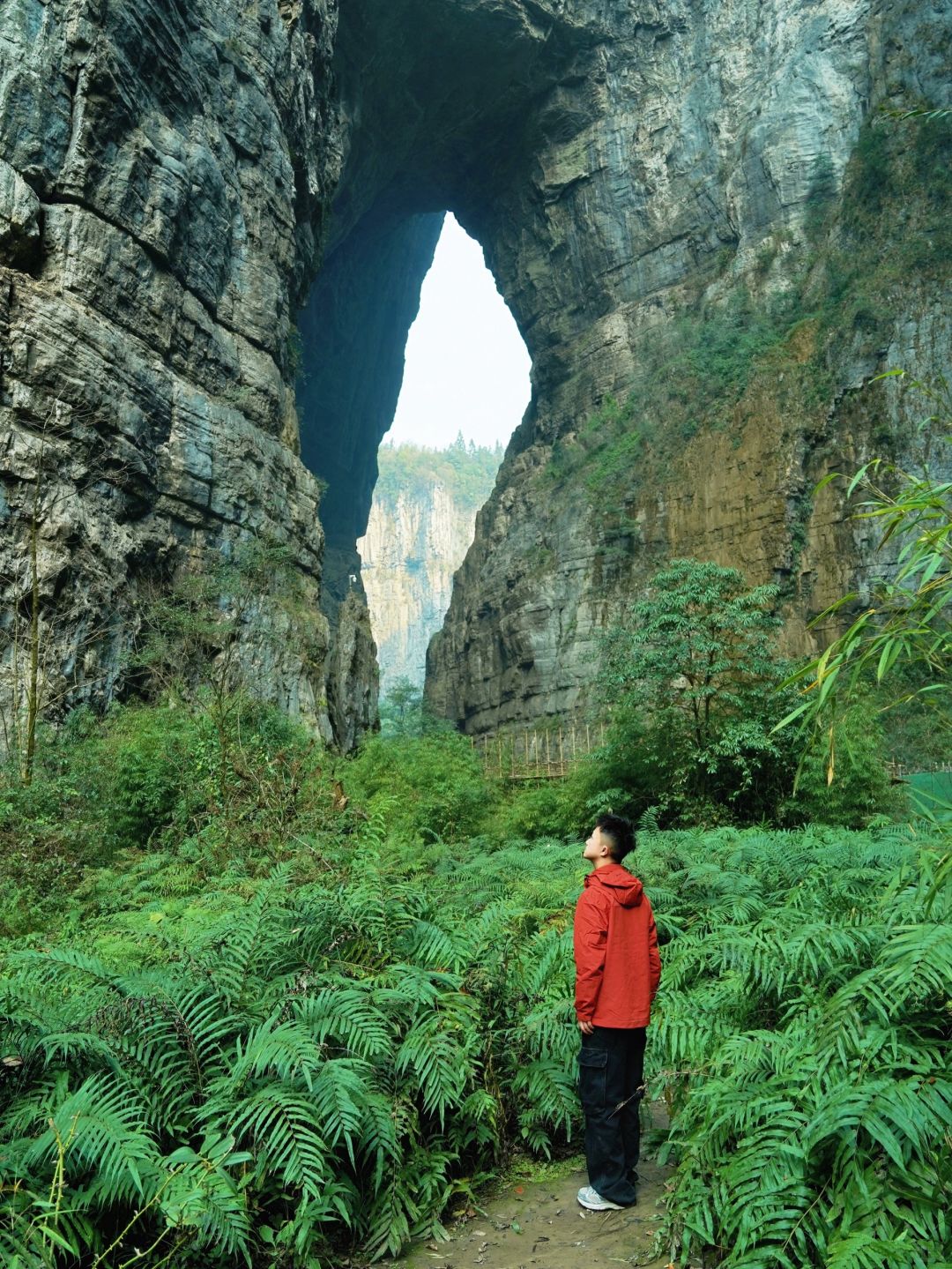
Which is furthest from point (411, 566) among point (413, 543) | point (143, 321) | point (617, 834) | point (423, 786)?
point (617, 834)

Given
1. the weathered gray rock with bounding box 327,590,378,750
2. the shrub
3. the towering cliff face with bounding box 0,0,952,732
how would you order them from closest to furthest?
1. the shrub
2. the towering cliff face with bounding box 0,0,952,732
3. the weathered gray rock with bounding box 327,590,378,750

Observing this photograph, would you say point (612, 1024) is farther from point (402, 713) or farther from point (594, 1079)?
point (402, 713)

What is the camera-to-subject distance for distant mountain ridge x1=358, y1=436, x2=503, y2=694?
5054 inches

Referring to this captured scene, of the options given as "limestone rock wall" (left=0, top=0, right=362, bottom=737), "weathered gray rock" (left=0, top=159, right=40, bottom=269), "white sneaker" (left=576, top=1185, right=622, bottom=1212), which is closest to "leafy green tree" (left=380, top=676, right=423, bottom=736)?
"limestone rock wall" (left=0, top=0, right=362, bottom=737)

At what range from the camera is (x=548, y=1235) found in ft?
11.5

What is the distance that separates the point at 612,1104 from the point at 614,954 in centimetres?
57

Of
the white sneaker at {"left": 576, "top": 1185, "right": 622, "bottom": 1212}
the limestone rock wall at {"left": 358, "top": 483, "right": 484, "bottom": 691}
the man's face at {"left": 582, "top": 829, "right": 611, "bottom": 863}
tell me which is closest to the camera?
the white sneaker at {"left": 576, "top": 1185, "right": 622, "bottom": 1212}

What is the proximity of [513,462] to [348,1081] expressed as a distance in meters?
38.7

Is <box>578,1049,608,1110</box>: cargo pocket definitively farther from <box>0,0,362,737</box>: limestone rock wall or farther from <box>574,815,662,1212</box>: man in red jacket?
<box>0,0,362,737</box>: limestone rock wall

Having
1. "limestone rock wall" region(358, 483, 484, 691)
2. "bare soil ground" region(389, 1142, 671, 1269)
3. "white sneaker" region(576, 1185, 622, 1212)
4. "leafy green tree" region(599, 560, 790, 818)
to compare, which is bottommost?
"bare soil ground" region(389, 1142, 671, 1269)

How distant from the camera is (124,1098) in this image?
323cm

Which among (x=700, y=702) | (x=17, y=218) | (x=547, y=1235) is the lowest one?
(x=547, y=1235)

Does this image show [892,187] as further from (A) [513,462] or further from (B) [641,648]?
(B) [641,648]

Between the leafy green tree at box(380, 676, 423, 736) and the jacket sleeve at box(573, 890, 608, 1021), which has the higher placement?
the leafy green tree at box(380, 676, 423, 736)
